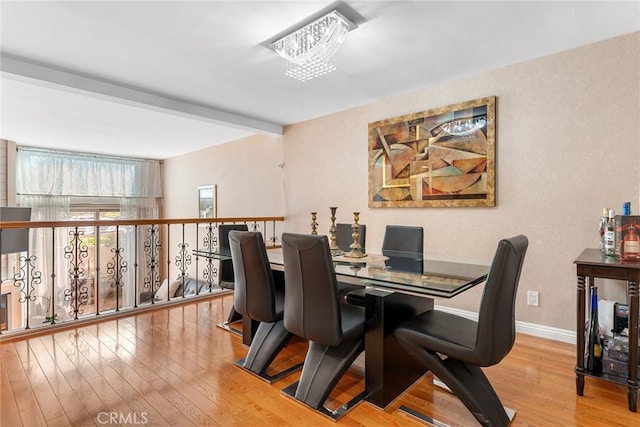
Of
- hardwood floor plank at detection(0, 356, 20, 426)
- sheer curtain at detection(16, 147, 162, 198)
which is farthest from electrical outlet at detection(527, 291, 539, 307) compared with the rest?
sheer curtain at detection(16, 147, 162, 198)

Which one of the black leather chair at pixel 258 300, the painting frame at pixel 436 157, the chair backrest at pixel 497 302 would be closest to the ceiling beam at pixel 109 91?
the painting frame at pixel 436 157

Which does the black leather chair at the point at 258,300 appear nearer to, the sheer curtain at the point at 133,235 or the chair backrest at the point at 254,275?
the chair backrest at the point at 254,275

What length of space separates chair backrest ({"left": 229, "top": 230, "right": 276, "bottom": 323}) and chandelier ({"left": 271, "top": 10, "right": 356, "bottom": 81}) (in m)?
1.32

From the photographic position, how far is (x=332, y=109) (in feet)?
13.4

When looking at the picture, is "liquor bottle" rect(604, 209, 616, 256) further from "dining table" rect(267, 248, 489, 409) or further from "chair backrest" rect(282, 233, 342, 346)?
"chair backrest" rect(282, 233, 342, 346)

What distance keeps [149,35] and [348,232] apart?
2282mm

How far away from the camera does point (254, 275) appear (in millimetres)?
2131

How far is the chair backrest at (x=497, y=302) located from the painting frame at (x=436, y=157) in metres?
1.60

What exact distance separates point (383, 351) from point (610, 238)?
1.58 m

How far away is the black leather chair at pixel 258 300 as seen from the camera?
2098 millimetres

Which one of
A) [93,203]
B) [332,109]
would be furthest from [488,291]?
[93,203]

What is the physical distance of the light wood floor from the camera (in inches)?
68.1

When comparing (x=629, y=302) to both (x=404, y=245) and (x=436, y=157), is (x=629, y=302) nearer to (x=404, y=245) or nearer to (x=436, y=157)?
(x=404, y=245)

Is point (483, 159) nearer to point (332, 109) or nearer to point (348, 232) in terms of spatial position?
point (348, 232)
